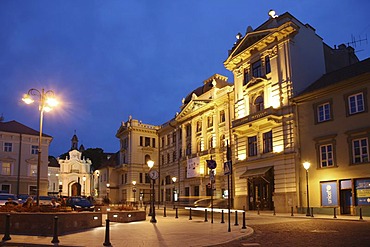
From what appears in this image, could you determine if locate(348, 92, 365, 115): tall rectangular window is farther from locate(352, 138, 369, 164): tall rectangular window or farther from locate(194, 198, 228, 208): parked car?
locate(194, 198, 228, 208): parked car

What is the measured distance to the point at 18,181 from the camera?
191ft

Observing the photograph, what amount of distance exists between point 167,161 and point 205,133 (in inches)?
633

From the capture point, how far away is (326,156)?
3125 centimetres

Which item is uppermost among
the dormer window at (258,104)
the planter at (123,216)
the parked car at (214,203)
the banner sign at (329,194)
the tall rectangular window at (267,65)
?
the tall rectangular window at (267,65)

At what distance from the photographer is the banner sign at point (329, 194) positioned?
30.1 m

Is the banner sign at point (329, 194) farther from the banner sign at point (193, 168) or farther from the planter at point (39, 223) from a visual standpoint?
the banner sign at point (193, 168)

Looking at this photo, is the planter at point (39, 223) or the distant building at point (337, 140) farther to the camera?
the distant building at point (337, 140)

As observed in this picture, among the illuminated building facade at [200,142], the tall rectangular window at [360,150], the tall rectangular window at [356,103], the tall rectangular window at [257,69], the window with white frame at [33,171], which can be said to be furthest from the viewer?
the window with white frame at [33,171]

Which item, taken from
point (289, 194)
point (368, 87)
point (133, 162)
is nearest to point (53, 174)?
point (133, 162)

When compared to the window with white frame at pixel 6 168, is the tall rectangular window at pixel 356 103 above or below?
above

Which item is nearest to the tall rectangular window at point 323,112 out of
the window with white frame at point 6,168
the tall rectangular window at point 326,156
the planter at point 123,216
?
the tall rectangular window at point 326,156

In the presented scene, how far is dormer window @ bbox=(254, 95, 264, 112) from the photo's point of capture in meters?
38.6

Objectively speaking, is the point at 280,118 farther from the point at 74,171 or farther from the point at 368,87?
the point at 74,171

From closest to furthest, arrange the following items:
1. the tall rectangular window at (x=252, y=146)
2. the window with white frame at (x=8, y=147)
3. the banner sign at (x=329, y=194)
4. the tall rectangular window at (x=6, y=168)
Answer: the banner sign at (x=329, y=194)
the tall rectangular window at (x=252, y=146)
the tall rectangular window at (x=6, y=168)
the window with white frame at (x=8, y=147)
